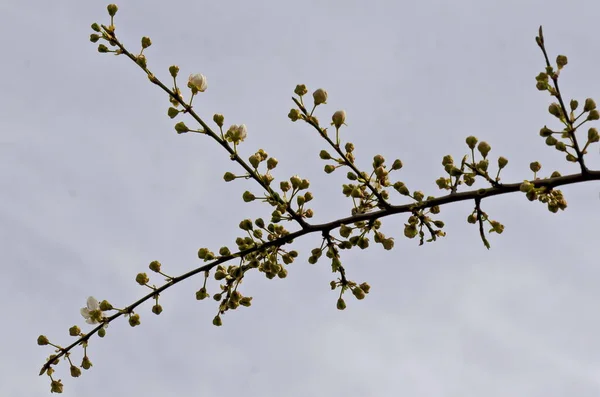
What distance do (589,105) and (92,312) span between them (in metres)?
3.92

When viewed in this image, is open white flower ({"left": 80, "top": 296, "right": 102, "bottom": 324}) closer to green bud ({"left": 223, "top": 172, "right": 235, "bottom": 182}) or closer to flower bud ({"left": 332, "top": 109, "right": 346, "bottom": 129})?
green bud ({"left": 223, "top": 172, "right": 235, "bottom": 182})

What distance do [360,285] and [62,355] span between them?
2435 mm

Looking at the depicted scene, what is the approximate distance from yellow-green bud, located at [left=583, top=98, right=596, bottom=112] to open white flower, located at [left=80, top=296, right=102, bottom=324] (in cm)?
386

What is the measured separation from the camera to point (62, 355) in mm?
5906

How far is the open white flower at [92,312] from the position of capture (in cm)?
581

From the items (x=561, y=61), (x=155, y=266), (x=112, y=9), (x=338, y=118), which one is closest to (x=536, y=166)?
(x=561, y=61)

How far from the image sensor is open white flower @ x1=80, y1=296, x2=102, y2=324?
581cm

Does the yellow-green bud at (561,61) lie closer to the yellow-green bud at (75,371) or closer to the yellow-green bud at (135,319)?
the yellow-green bud at (135,319)

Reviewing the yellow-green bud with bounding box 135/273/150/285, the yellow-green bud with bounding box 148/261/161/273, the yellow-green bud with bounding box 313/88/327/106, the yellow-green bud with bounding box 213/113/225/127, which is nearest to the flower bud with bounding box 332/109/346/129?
the yellow-green bud with bounding box 313/88/327/106

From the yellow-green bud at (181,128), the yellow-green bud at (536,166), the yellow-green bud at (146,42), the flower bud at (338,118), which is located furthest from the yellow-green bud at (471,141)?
the yellow-green bud at (146,42)

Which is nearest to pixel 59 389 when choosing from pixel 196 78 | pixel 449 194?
pixel 196 78

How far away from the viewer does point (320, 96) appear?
18.7 feet

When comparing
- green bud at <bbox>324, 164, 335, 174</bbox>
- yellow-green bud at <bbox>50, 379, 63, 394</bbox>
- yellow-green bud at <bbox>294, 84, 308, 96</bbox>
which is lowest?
yellow-green bud at <bbox>50, 379, 63, 394</bbox>

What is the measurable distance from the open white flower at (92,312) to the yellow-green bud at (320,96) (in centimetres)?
234
